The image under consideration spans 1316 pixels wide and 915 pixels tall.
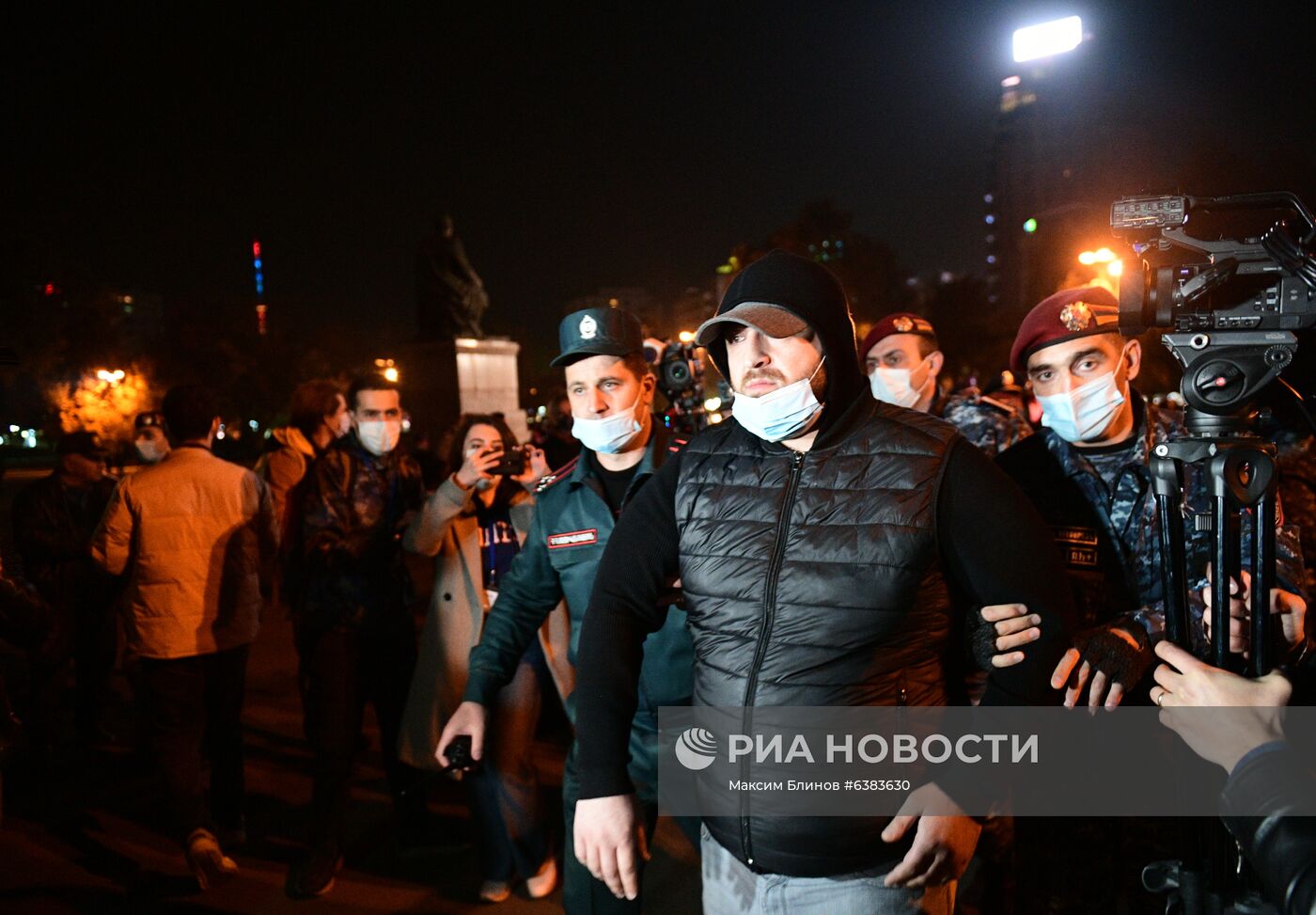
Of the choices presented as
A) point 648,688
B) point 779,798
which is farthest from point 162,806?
point 779,798

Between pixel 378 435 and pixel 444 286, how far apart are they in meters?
9.74

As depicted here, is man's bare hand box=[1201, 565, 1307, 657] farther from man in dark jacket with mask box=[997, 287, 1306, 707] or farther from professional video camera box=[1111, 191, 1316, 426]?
professional video camera box=[1111, 191, 1316, 426]

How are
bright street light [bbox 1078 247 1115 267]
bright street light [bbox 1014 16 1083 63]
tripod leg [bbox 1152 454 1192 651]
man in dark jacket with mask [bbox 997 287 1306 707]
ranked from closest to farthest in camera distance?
tripod leg [bbox 1152 454 1192 651] → man in dark jacket with mask [bbox 997 287 1306 707] → bright street light [bbox 1078 247 1115 267] → bright street light [bbox 1014 16 1083 63]

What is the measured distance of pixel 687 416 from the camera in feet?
16.2

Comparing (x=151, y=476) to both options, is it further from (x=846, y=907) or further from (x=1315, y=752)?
(x=1315, y=752)

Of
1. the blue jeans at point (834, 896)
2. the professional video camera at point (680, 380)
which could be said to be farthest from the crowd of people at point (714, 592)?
the professional video camera at point (680, 380)

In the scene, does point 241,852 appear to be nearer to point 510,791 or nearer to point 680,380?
point 510,791

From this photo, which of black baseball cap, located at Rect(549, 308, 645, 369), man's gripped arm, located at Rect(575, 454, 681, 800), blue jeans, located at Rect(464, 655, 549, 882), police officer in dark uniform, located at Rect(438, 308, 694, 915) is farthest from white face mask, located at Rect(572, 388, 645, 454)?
blue jeans, located at Rect(464, 655, 549, 882)

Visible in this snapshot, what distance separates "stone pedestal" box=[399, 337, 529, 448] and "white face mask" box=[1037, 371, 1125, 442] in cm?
1102

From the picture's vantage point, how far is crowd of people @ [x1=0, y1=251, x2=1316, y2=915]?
168 cm

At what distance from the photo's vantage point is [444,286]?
1330cm

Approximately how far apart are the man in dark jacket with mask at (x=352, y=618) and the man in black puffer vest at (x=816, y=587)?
2.40 meters

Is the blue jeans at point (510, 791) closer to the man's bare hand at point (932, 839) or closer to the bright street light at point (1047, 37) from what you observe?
the man's bare hand at point (932, 839)

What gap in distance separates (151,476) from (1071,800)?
426cm
